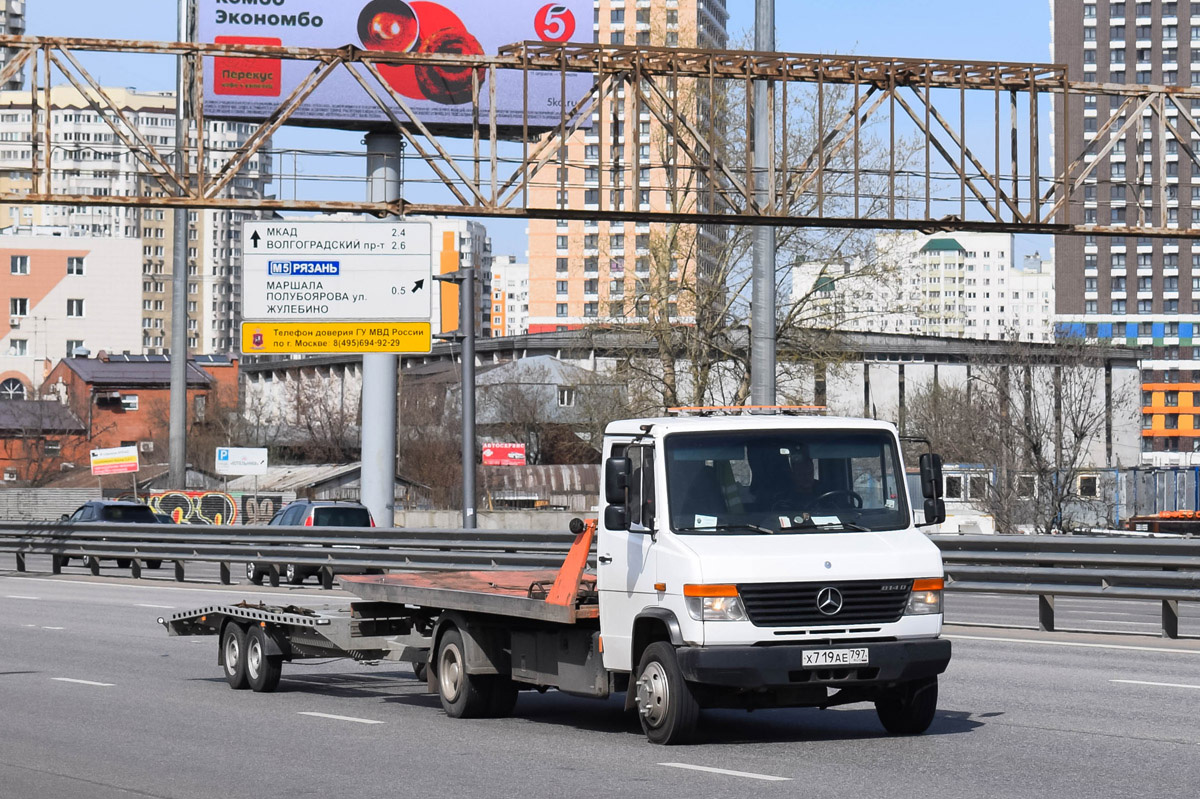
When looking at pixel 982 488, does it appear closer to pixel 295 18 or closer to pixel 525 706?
pixel 295 18

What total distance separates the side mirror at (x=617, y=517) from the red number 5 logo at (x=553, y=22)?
2479 centimetres

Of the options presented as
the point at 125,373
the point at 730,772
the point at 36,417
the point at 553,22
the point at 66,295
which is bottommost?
the point at 730,772

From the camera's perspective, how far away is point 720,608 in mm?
9820

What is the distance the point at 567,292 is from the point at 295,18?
122 metres

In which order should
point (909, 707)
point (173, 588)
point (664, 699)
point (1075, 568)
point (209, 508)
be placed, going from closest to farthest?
point (664, 699)
point (909, 707)
point (1075, 568)
point (173, 588)
point (209, 508)

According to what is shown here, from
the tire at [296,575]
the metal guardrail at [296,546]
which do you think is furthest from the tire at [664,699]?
the tire at [296,575]

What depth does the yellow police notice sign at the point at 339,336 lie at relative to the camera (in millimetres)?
33750

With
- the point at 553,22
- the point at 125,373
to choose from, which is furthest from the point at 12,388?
the point at 553,22

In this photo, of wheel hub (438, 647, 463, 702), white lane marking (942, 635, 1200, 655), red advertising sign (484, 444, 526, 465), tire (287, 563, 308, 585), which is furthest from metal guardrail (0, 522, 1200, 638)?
red advertising sign (484, 444, 526, 465)

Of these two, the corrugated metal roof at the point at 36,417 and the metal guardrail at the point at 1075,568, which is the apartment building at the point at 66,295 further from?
the metal guardrail at the point at 1075,568

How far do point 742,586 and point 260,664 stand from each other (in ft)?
17.7

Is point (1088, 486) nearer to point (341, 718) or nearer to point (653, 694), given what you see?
point (341, 718)

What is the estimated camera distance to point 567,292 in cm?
15562

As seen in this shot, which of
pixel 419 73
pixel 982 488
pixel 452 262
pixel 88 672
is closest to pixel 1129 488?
pixel 982 488
